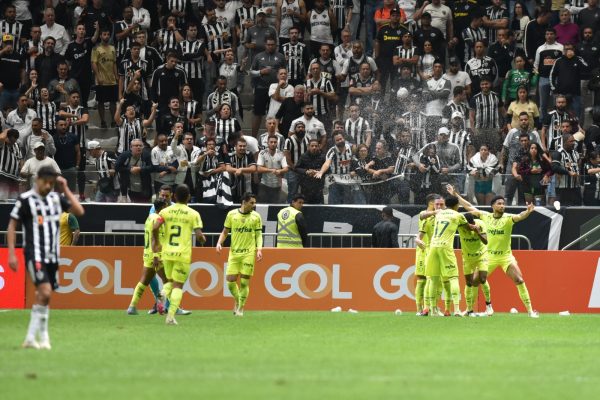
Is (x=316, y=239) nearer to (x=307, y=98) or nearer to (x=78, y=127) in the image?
(x=307, y=98)

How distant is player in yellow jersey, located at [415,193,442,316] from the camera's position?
21812 mm

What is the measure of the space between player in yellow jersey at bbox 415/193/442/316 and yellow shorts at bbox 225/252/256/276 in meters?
3.02

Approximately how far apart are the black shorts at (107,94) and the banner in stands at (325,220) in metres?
5.04

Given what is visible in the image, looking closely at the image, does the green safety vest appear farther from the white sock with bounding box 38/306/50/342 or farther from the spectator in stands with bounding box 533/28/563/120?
the white sock with bounding box 38/306/50/342

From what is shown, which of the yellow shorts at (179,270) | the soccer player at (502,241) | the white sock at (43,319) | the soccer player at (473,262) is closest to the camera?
the white sock at (43,319)

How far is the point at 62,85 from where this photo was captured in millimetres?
28734

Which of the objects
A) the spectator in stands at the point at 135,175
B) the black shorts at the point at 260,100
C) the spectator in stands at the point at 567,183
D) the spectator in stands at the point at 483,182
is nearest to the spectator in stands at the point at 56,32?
the black shorts at the point at 260,100

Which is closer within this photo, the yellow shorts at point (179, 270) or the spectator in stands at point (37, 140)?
the yellow shorts at point (179, 270)

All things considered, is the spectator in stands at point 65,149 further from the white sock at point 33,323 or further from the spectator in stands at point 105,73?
the white sock at point 33,323

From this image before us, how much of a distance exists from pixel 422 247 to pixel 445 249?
536mm

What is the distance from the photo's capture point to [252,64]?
29016mm

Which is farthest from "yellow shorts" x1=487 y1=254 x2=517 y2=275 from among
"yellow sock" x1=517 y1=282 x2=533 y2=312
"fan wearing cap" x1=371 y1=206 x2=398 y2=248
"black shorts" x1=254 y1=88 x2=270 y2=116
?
"black shorts" x1=254 y1=88 x2=270 y2=116

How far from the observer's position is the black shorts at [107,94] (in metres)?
29.2

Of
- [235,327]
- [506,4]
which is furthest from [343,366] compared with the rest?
[506,4]
